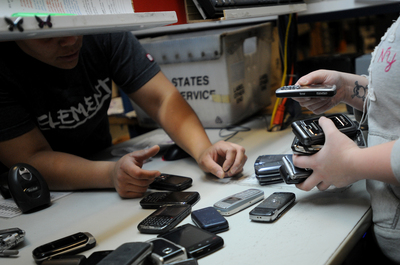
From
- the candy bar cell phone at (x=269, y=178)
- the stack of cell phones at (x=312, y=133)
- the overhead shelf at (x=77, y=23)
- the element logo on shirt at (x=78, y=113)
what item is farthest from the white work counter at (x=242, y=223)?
the overhead shelf at (x=77, y=23)

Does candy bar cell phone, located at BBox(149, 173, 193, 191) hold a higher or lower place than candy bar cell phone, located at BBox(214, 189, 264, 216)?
lower

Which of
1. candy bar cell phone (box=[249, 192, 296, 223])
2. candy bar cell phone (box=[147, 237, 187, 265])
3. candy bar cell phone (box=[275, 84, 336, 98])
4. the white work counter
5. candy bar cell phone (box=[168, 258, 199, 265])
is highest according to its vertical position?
candy bar cell phone (box=[275, 84, 336, 98])

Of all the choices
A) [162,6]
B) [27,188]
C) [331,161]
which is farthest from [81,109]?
[331,161]

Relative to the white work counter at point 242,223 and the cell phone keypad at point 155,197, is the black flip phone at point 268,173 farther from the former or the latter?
the cell phone keypad at point 155,197

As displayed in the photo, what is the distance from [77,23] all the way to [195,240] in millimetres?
409

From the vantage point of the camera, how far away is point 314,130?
660 mm

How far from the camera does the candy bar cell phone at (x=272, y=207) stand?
63cm

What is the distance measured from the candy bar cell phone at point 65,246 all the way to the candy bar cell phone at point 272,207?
0.99 feet

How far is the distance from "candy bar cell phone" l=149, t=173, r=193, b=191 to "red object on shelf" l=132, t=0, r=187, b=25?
382 mm

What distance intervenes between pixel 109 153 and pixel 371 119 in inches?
33.6

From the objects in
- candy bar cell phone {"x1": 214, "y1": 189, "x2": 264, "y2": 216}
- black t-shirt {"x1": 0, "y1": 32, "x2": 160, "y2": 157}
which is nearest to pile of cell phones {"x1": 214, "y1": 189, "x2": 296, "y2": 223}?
candy bar cell phone {"x1": 214, "y1": 189, "x2": 264, "y2": 216}

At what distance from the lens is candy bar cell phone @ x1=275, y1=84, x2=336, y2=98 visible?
2.26ft

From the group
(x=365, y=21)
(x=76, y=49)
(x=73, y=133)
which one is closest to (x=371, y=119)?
(x=76, y=49)

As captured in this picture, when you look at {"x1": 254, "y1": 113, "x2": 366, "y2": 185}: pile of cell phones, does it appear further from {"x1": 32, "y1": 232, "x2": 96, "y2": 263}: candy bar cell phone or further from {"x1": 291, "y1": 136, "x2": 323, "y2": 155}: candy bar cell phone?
{"x1": 32, "y1": 232, "x2": 96, "y2": 263}: candy bar cell phone
